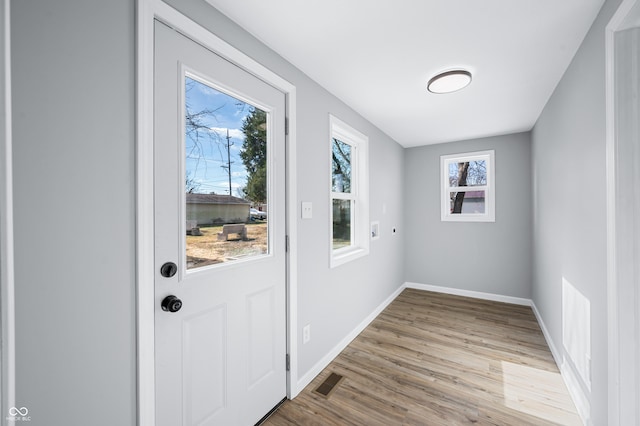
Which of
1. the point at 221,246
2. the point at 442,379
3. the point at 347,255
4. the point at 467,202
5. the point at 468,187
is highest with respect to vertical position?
the point at 468,187

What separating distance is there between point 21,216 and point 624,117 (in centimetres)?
246

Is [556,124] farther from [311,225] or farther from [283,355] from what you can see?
[283,355]

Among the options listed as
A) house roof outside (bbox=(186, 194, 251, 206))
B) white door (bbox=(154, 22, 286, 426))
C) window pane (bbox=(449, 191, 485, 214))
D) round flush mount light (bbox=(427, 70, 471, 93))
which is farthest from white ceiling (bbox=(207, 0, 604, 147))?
window pane (bbox=(449, 191, 485, 214))

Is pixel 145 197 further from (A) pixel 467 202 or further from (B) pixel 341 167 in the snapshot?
(A) pixel 467 202

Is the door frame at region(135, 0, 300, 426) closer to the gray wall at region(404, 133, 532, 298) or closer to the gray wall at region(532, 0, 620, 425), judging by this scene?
the gray wall at region(532, 0, 620, 425)

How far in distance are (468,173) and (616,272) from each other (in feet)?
10.5

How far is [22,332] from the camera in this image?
813mm

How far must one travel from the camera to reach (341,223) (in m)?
2.89

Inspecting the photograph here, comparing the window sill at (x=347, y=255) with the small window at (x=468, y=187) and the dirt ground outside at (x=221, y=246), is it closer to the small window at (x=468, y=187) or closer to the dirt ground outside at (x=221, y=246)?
the dirt ground outside at (x=221, y=246)

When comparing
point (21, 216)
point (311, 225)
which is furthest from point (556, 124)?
point (21, 216)

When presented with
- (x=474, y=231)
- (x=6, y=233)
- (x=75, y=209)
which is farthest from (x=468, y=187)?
(x=6, y=233)

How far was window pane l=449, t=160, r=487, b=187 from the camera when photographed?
407cm

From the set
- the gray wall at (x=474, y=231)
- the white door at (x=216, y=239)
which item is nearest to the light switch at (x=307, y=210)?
the white door at (x=216, y=239)

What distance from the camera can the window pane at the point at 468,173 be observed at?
4074 mm
